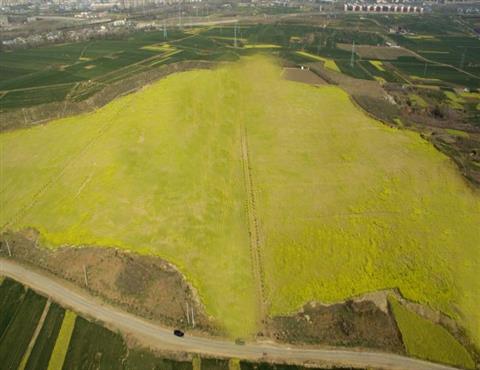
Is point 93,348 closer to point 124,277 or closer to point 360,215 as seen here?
point 124,277

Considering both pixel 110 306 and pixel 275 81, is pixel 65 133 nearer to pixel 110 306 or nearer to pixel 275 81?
pixel 110 306

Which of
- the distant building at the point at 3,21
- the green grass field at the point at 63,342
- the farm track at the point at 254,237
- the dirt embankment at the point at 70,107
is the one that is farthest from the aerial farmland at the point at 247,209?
the distant building at the point at 3,21

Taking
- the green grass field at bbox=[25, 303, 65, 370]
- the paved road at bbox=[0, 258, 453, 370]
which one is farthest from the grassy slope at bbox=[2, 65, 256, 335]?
the green grass field at bbox=[25, 303, 65, 370]

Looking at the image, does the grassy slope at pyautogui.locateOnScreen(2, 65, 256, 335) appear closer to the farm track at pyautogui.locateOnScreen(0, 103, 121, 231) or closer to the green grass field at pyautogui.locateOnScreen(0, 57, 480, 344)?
the green grass field at pyautogui.locateOnScreen(0, 57, 480, 344)

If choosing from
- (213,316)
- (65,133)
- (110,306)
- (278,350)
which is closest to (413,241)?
(278,350)

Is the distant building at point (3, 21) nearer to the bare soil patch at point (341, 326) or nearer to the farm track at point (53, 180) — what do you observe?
the farm track at point (53, 180)

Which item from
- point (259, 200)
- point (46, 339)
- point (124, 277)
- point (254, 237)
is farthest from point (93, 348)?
point (259, 200)

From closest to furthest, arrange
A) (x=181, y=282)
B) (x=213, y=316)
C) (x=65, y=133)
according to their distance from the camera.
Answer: (x=213, y=316), (x=181, y=282), (x=65, y=133)
